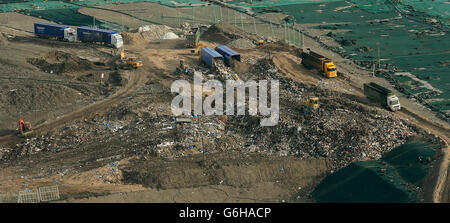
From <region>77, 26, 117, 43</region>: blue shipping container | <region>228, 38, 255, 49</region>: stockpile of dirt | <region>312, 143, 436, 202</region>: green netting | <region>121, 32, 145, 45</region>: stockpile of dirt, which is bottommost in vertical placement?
<region>312, 143, 436, 202</region>: green netting

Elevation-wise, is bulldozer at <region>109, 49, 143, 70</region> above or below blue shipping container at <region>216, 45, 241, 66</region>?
below

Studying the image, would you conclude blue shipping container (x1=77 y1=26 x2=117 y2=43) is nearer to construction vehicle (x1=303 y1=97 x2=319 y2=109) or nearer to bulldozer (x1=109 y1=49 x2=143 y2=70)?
bulldozer (x1=109 y1=49 x2=143 y2=70)

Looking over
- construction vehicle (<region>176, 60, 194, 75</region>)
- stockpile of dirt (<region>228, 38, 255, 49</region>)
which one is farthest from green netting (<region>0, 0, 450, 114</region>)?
construction vehicle (<region>176, 60, 194, 75</region>)

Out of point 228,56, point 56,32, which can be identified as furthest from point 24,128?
point 56,32

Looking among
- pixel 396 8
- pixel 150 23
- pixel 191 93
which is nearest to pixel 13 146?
pixel 191 93

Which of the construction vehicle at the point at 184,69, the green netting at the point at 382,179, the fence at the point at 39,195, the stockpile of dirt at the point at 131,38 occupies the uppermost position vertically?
the stockpile of dirt at the point at 131,38

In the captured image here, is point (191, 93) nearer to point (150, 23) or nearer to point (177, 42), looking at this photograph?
point (177, 42)

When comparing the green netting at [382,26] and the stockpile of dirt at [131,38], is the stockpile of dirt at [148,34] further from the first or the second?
the green netting at [382,26]

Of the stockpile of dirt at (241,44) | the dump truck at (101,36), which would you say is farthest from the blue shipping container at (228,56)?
the dump truck at (101,36)
